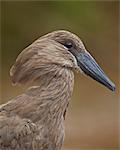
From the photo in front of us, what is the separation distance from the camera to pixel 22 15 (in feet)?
32.9

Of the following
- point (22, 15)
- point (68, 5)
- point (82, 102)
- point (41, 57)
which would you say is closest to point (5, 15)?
point (22, 15)

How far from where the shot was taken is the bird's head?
369cm

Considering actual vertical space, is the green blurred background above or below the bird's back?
above

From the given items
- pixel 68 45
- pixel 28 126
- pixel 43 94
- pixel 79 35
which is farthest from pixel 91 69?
pixel 79 35

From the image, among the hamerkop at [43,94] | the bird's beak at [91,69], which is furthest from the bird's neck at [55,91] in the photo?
the bird's beak at [91,69]

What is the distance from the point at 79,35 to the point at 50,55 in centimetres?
663

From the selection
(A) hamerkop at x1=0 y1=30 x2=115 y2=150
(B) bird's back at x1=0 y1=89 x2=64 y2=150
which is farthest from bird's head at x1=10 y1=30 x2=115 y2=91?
(B) bird's back at x1=0 y1=89 x2=64 y2=150

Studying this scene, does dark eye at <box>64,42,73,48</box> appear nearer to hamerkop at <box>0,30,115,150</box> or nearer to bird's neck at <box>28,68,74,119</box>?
hamerkop at <box>0,30,115,150</box>

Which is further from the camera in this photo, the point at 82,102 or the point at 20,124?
the point at 82,102

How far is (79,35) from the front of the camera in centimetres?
1032

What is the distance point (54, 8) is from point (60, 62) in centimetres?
660

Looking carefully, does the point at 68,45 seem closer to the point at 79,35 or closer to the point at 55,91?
the point at 55,91

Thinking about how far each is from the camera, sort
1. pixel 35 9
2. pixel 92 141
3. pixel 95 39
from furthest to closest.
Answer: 1. pixel 95 39
2. pixel 35 9
3. pixel 92 141

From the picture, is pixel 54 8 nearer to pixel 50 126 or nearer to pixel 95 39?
pixel 95 39
